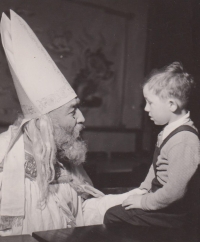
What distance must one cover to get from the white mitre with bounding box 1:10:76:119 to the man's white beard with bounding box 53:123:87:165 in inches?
4.9

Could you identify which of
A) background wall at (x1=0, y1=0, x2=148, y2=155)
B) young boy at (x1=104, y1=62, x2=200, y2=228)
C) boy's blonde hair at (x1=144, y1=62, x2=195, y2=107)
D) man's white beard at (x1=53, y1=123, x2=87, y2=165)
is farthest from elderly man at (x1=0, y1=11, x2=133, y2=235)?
background wall at (x1=0, y1=0, x2=148, y2=155)

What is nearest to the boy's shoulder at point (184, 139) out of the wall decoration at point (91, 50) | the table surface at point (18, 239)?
the table surface at point (18, 239)

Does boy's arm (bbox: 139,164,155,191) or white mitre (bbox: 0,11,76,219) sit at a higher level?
white mitre (bbox: 0,11,76,219)

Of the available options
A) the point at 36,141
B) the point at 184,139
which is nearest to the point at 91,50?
the point at 36,141

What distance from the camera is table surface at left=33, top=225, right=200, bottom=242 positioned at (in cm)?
104

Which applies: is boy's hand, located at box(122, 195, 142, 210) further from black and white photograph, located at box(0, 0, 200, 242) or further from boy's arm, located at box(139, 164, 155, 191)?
boy's arm, located at box(139, 164, 155, 191)

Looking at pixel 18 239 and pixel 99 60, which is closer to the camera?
pixel 18 239

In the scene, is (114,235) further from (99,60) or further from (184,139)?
(99,60)

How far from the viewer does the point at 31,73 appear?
1.50 metres

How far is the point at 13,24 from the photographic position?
151 cm

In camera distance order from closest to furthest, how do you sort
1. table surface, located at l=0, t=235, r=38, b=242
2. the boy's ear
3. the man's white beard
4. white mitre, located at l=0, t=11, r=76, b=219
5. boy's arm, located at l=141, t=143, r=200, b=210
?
1. table surface, located at l=0, t=235, r=38, b=242
2. boy's arm, located at l=141, t=143, r=200, b=210
3. the boy's ear
4. white mitre, located at l=0, t=11, r=76, b=219
5. the man's white beard

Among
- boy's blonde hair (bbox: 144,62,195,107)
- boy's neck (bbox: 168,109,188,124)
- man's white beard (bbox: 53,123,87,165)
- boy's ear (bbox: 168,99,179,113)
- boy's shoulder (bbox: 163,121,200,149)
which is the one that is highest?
boy's blonde hair (bbox: 144,62,195,107)

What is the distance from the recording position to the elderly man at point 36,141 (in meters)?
1.41

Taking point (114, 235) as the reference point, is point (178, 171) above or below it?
above
